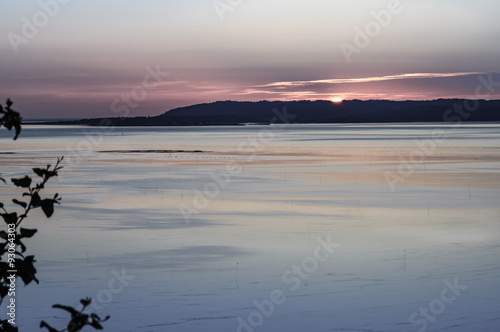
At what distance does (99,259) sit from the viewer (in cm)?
1032

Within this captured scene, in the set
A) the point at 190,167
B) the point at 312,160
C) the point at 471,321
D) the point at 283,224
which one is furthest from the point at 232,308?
the point at 312,160

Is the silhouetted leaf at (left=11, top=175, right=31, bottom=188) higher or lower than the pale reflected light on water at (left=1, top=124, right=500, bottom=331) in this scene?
lower

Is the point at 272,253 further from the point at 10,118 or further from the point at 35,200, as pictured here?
the point at 10,118

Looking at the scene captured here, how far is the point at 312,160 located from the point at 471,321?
23712mm

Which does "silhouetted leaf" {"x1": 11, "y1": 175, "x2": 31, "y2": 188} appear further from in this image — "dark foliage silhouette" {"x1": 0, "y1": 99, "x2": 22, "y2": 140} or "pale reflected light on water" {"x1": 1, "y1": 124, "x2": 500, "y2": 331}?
"pale reflected light on water" {"x1": 1, "y1": 124, "x2": 500, "y2": 331}

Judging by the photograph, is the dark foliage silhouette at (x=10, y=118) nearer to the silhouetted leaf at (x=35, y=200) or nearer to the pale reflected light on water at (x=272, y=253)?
the silhouetted leaf at (x=35, y=200)

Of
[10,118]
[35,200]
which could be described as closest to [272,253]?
[35,200]

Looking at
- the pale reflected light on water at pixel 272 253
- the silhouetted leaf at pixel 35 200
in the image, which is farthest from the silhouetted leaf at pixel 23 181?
the pale reflected light on water at pixel 272 253

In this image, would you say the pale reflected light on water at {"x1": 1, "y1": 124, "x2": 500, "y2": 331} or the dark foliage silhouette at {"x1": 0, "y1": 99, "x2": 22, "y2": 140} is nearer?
the dark foliage silhouette at {"x1": 0, "y1": 99, "x2": 22, "y2": 140}

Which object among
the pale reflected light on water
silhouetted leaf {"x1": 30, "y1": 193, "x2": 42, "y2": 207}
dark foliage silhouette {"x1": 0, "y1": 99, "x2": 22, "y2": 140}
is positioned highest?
the pale reflected light on water

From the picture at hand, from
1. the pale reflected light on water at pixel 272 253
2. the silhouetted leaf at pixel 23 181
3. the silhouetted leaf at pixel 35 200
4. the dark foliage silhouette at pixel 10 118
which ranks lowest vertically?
the silhouetted leaf at pixel 35 200

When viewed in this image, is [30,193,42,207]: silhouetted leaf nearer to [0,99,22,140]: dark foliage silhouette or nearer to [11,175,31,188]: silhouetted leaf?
[11,175,31,188]: silhouetted leaf

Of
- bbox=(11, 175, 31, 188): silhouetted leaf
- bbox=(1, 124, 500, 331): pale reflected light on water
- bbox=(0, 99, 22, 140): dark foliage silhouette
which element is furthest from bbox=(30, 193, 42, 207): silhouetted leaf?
bbox=(1, 124, 500, 331): pale reflected light on water

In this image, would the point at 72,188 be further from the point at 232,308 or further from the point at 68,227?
the point at 232,308
